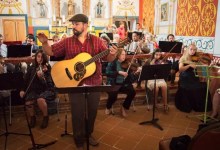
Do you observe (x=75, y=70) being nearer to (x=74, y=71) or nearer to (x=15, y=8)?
(x=74, y=71)

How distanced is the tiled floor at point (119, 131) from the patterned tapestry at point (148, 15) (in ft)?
24.1

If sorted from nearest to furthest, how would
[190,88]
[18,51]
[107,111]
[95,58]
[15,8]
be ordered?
[95,58], [107,111], [190,88], [18,51], [15,8]

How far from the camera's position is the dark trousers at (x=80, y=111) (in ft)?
9.50

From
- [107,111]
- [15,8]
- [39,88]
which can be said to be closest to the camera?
[39,88]

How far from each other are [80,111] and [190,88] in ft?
9.30

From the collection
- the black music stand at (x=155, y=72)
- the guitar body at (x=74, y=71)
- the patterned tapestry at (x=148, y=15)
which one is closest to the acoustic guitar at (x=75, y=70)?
the guitar body at (x=74, y=71)

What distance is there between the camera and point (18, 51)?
17.0 ft

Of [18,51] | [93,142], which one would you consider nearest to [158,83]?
[93,142]

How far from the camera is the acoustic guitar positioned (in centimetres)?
279

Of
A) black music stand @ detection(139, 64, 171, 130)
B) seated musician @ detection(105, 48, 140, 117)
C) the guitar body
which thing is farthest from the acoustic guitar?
seated musician @ detection(105, 48, 140, 117)

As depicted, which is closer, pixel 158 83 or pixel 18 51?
pixel 158 83

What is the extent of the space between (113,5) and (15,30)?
5.90 m

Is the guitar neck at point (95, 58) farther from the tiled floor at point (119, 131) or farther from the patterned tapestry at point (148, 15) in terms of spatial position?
the patterned tapestry at point (148, 15)

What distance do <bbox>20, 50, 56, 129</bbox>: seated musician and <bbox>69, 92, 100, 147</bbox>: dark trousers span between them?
113 centimetres
